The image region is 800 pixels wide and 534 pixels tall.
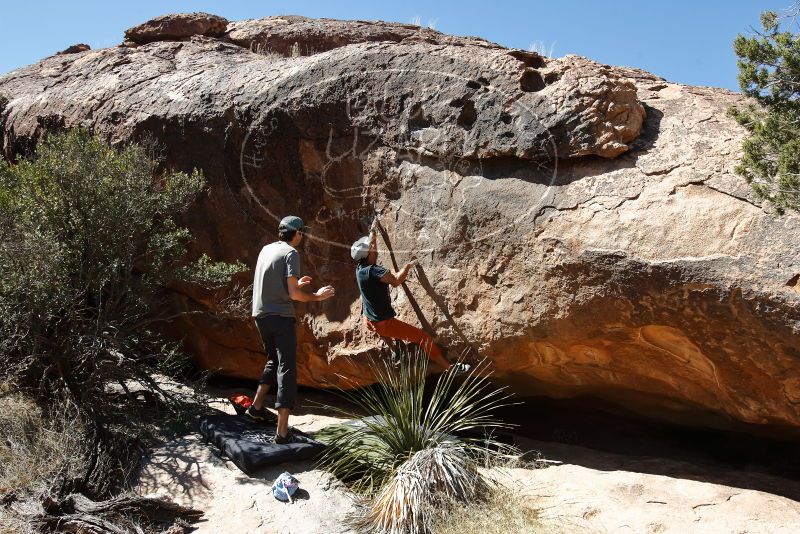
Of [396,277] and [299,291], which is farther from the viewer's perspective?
[396,277]

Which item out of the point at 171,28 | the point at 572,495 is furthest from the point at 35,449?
the point at 171,28

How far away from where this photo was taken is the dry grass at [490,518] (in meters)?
5.28

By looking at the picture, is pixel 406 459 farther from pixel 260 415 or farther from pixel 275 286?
pixel 275 286

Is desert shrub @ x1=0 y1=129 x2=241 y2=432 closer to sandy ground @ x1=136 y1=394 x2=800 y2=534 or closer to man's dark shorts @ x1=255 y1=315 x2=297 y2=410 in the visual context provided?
sandy ground @ x1=136 y1=394 x2=800 y2=534

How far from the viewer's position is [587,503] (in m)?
5.81

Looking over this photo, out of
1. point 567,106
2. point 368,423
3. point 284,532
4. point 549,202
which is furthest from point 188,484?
point 567,106

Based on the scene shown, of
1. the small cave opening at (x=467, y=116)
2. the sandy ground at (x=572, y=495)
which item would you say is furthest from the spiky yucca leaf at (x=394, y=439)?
the small cave opening at (x=467, y=116)

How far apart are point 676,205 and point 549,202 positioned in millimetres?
956

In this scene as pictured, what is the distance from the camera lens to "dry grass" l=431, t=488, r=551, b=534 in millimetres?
5277

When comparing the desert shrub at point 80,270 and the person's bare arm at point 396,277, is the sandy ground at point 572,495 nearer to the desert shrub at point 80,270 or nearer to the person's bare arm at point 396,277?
the desert shrub at point 80,270

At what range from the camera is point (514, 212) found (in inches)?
258

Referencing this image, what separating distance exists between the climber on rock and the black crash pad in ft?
3.61

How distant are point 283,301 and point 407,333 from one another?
1.10m

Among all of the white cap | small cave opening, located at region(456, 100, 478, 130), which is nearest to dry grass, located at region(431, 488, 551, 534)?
the white cap
